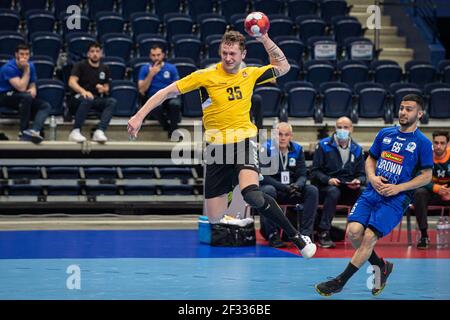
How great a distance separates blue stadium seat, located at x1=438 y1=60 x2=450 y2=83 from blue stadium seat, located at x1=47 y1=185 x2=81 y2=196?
7378 mm

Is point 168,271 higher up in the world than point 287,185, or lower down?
lower down

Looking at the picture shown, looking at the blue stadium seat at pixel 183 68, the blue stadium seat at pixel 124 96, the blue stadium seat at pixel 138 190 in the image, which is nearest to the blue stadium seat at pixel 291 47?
the blue stadium seat at pixel 183 68

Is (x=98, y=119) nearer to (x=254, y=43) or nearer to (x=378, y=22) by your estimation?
(x=254, y=43)

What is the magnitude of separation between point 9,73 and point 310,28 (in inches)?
253

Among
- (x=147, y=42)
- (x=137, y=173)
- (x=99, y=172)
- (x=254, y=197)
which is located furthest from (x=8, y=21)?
(x=254, y=197)

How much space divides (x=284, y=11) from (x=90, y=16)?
4.03 meters

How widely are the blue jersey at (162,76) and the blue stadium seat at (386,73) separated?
424 cm

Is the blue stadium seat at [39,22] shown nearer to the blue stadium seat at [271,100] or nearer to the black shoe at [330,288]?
the blue stadium seat at [271,100]

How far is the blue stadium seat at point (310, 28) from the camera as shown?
19281mm

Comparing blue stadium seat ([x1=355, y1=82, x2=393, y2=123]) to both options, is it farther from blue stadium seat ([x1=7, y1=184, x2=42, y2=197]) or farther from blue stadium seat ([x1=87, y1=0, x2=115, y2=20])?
blue stadium seat ([x1=7, y1=184, x2=42, y2=197])

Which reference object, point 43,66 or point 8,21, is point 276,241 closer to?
point 43,66

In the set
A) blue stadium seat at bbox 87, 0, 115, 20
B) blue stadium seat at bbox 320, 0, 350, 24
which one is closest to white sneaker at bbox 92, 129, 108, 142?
blue stadium seat at bbox 87, 0, 115, 20

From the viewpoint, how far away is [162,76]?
16.2m

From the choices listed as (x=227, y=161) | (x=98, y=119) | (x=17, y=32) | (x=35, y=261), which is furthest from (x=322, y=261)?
(x=17, y=32)
